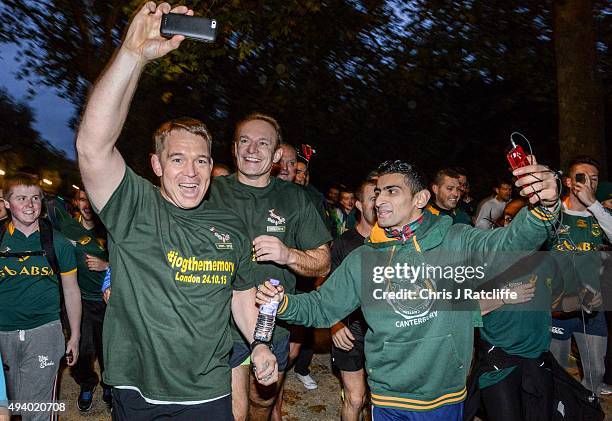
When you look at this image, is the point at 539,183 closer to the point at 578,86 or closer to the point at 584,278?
the point at 584,278

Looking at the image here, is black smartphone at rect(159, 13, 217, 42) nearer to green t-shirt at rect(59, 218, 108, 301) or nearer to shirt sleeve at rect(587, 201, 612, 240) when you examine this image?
green t-shirt at rect(59, 218, 108, 301)

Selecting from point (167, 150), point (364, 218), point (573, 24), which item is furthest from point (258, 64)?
point (167, 150)

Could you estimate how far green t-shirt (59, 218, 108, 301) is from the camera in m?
5.91

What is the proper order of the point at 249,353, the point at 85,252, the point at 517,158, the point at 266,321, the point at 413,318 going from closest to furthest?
the point at 517,158
the point at 266,321
the point at 413,318
the point at 249,353
the point at 85,252

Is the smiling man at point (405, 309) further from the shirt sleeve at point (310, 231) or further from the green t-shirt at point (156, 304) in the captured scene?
the shirt sleeve at point (310, 231)

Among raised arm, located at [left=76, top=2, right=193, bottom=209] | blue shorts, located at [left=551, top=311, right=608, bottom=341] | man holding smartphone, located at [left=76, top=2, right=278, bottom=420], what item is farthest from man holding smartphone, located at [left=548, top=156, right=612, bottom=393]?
raised arm, located at [left=76, top=2, right=193, bottom=209]

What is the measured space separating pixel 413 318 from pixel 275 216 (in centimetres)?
151

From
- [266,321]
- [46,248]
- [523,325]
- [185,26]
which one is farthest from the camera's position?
[46,248]

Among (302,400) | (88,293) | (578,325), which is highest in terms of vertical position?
(88,293)

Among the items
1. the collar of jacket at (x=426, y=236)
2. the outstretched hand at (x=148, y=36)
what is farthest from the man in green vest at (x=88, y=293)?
the outstretched hand at (x=148, y=36)

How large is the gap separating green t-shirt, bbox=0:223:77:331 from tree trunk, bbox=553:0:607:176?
23.7ft

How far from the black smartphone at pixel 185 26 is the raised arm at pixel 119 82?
0.04m

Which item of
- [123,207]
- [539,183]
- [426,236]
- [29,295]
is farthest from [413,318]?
[29,295]

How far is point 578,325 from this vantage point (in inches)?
224
